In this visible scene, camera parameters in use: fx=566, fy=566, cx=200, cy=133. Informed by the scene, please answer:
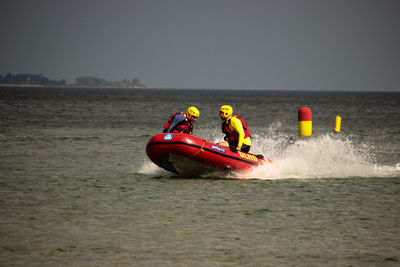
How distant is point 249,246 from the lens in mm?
6488

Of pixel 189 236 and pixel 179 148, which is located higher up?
pixel 179 148

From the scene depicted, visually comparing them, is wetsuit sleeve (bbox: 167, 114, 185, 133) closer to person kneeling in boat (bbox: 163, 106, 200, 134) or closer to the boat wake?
person kneeling in boat (bbox: 163, 106, 200, 134)

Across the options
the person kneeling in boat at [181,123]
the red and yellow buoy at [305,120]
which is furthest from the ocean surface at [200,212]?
the red and yellow buoy at [305,120]

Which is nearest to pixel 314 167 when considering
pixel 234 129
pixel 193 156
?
pixel 234 129

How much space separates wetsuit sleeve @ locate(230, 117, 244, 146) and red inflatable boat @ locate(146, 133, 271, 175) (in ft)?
0.91

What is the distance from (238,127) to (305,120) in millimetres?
8345

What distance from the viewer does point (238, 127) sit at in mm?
10945

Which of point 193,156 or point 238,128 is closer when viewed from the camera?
point 193,156

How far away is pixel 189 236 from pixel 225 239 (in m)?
0.45

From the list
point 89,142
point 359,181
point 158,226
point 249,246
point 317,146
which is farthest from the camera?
point 89,142

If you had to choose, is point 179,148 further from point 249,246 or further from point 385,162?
point 385,162

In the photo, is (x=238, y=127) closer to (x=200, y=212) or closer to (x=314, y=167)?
(x=314, y=167)

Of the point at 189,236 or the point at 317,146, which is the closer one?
the point at 189,236

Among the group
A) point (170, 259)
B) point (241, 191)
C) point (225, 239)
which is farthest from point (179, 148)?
point (170, 259)
